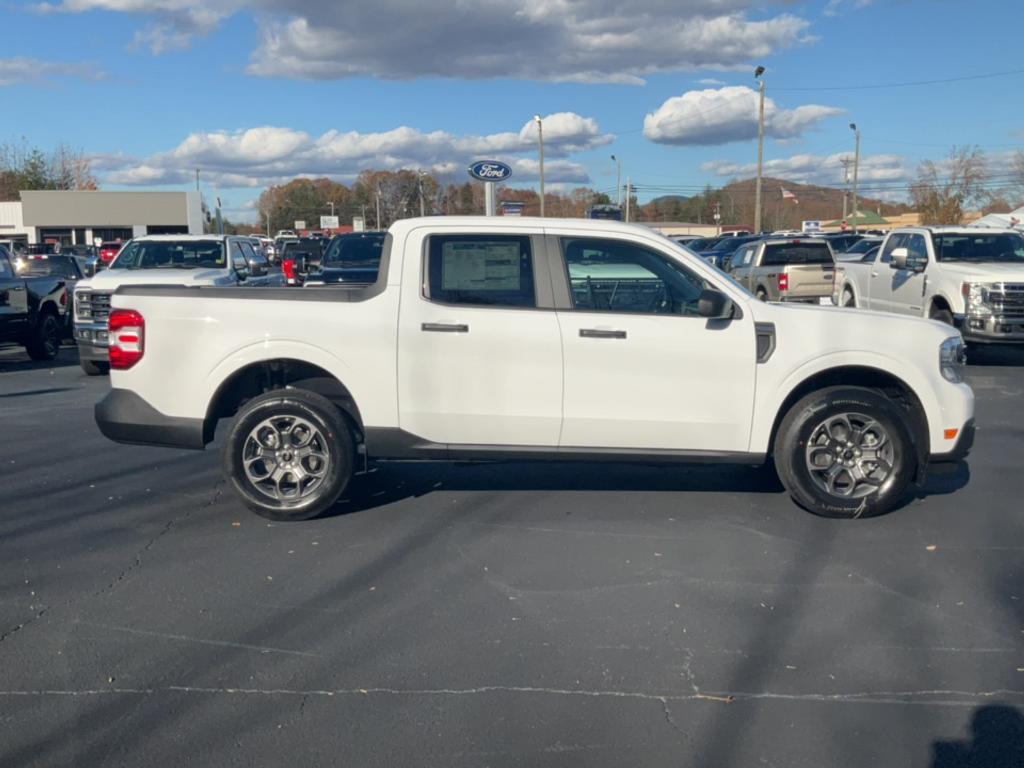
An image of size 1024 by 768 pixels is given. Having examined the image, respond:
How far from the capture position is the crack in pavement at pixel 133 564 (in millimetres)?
5027

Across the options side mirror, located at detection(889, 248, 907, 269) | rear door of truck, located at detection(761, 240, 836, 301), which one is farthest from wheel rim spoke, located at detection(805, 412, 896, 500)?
rear door of truck, located at detection(761, 240, 836, 301)

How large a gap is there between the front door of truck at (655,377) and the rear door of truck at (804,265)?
1564 centimetres

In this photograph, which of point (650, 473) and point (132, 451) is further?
point (132, 451)

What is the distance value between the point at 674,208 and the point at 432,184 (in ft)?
191

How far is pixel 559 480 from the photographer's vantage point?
26.1 ft

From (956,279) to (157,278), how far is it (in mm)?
11016

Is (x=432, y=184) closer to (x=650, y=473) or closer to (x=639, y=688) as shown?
(x=650, y=473)

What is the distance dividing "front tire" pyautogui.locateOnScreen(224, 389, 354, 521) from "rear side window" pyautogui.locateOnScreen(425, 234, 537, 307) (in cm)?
109

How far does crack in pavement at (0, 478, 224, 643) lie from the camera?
503cm

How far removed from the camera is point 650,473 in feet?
26.8

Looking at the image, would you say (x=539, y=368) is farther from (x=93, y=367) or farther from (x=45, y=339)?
(x=45, y=339)

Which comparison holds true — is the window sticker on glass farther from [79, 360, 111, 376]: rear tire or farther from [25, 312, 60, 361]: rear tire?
[25, 312, 60, 361]: rear tire

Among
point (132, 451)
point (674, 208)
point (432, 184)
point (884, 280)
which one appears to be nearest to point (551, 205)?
point (432, 184)

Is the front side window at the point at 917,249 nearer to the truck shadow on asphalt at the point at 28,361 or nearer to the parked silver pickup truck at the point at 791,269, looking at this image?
the parked silver pickup truck at the point at 791,269
